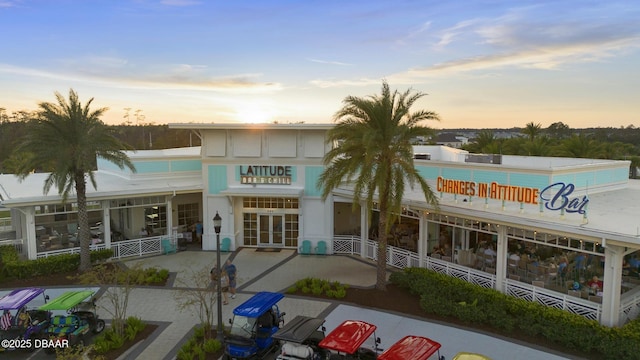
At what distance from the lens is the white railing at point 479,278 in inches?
529

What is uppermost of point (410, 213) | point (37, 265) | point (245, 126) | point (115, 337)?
point (245, 126)

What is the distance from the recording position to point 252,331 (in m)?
12.0

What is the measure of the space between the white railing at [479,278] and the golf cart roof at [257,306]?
306 inches

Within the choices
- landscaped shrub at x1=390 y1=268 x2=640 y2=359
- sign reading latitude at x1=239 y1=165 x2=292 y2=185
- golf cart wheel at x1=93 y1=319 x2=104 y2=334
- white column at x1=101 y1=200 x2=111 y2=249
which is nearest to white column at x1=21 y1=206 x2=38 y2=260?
white column at x1=101 y1=200 x2=111 y2=249

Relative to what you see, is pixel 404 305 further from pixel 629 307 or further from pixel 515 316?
pixel 629 307

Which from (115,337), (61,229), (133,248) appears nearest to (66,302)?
(115,337)

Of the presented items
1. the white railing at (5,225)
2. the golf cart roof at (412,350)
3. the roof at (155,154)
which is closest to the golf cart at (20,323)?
the golf cart roof at (412,350)

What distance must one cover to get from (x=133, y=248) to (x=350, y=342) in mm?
15935

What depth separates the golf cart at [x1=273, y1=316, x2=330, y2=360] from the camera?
10.9 metres

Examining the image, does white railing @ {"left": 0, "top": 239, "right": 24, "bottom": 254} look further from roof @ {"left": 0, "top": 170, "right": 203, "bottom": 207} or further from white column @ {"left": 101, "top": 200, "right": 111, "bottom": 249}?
white column @ {"left": 101, "top": 200, "right": 111, "bottom": 249}

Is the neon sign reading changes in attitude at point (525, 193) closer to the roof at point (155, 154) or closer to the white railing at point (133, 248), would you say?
the white railing at point (133, 248)

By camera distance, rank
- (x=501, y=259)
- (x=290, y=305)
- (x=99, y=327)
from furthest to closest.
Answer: (x=290, y=305)
(x=501, y=259)
(x=99, y=327)

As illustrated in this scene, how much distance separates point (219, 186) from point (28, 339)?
→ 40.9 feet

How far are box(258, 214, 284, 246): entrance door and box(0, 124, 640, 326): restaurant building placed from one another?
6cm
